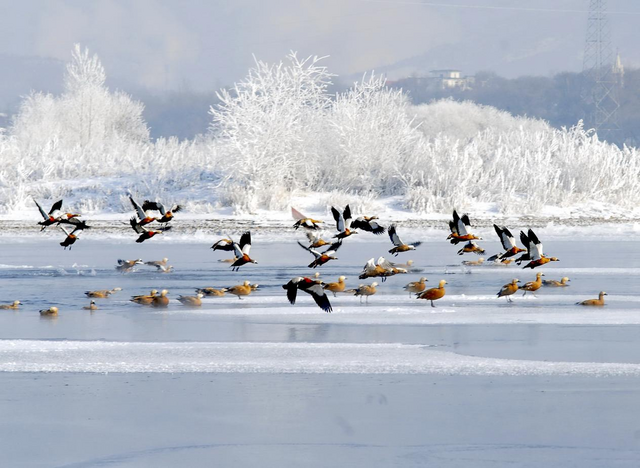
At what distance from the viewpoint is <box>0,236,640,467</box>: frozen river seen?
6.61 m

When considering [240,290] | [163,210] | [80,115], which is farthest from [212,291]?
[80,115]

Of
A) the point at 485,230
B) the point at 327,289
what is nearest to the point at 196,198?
the point at 485,230

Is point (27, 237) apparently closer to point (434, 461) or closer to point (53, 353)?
point (53, 353)

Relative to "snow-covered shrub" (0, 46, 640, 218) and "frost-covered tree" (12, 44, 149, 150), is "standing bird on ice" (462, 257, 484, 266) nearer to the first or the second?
"snow-covered shrub" (0, 46, 640, 218)

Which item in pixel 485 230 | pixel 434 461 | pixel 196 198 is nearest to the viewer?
pixel 434 461

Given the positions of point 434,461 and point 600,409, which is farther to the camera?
point 600,409

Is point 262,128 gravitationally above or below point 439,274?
above

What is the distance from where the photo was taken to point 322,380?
29.0ft

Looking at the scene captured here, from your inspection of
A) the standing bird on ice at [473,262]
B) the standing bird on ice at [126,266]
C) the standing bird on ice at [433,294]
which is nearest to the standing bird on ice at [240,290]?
the standing bird on ice at [433,294]

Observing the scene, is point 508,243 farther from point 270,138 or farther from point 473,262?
point 270,138

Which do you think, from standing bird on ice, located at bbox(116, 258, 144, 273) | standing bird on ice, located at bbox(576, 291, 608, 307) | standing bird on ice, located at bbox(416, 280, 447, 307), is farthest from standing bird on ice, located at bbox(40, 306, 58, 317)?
standing bird on ice, located at bbox(576, 291, 608, 307)

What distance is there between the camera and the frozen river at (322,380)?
21.7ft

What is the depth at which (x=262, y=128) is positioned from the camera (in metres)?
39.8

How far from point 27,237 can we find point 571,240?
15.2m
